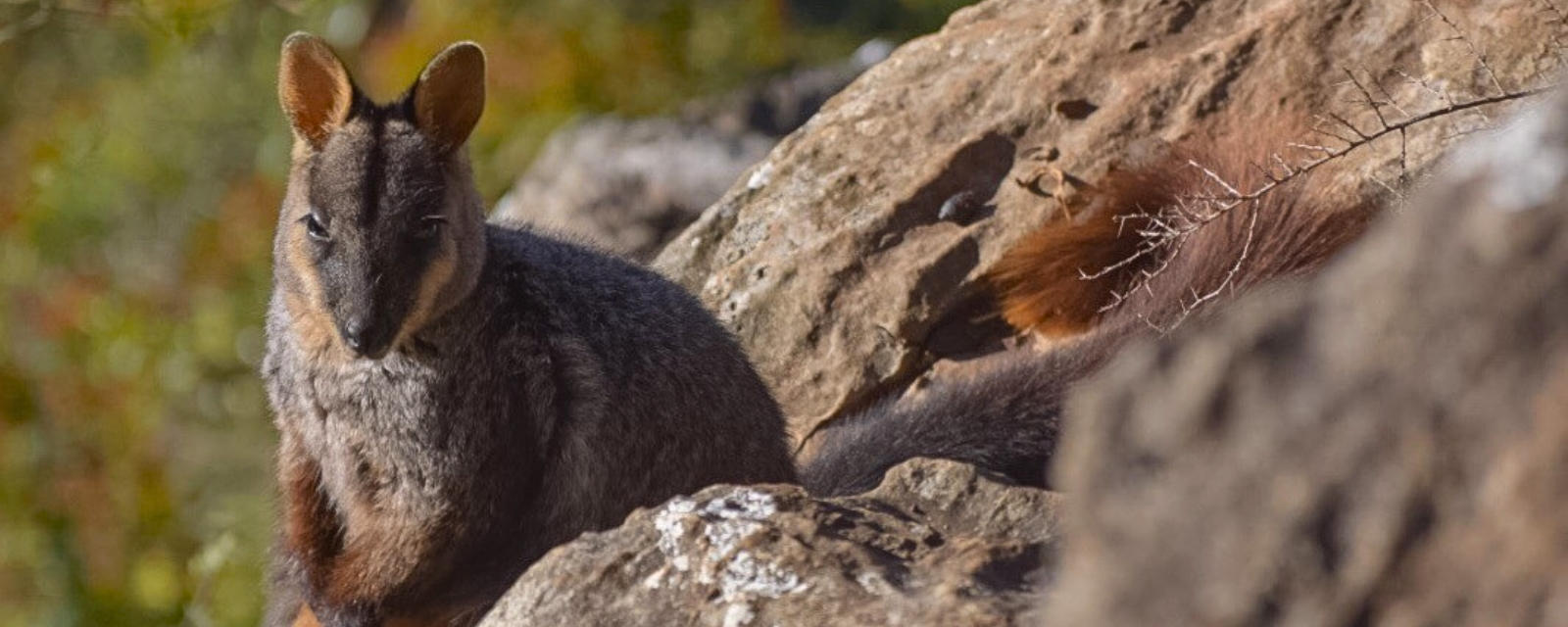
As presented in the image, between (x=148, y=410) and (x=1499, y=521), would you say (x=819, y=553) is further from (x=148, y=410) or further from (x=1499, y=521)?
(x=148, y=410)

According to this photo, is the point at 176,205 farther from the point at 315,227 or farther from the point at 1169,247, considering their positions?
the point at 1169,247

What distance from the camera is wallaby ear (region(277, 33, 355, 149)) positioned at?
194 inches

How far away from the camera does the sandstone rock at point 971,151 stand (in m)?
6.23

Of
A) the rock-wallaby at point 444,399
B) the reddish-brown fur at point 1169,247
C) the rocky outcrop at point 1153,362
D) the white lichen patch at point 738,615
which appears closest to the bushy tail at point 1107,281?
the reddish-brown fur at point 1169,247

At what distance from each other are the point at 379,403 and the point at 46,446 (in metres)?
9.65

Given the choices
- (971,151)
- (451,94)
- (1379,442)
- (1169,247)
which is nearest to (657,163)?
(971,151)

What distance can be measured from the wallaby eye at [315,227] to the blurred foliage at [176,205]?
798cm

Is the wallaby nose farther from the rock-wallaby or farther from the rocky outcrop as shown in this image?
the rocky outcrop

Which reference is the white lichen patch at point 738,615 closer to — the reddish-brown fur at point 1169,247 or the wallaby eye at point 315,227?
the wallaby eye at point 315,227

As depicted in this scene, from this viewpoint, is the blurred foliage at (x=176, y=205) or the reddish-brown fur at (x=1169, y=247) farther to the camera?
the blurred foliage at (x=176, y=205)

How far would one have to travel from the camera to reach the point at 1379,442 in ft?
6.03

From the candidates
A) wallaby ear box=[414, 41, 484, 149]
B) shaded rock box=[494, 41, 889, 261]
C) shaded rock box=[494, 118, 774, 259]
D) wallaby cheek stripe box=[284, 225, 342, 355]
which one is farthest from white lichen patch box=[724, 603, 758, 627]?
shaded rock box=[494, 118, 774, 259]

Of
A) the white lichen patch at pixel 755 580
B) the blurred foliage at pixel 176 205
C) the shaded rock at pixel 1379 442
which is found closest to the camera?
the shaded rock at pixel 1379 442

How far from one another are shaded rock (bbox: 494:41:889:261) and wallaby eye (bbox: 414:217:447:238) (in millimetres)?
4154
